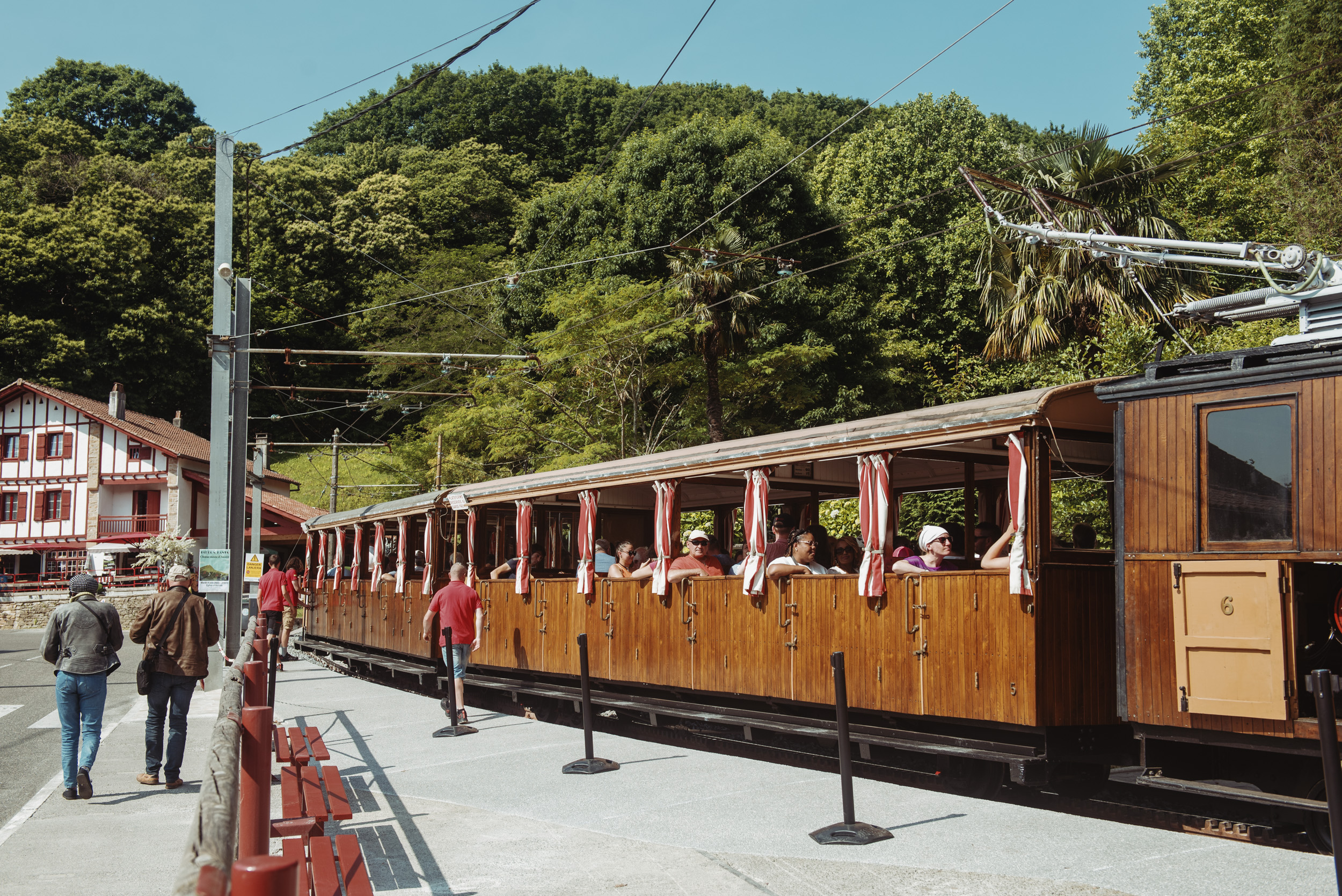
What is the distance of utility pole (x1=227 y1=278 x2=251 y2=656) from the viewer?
16531 mm

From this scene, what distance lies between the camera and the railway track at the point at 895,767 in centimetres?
806

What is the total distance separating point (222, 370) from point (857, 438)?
33.3 ft

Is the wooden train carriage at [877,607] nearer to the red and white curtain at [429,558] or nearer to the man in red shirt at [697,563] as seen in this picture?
the man in red shirt at [697,563]

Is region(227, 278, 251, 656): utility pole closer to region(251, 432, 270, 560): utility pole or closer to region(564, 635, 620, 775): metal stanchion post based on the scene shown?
region(564, 635, 620, 775): metal stanchion post

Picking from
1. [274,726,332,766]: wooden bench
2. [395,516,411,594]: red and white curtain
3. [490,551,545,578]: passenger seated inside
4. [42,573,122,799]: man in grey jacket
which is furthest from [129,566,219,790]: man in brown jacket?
[395,516,411,594]: red and white curtain

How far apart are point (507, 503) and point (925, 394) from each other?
2399 cm

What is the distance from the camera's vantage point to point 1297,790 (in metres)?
7.58

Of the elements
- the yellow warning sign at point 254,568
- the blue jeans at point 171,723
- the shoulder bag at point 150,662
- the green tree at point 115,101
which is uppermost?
the green tree at point 115,101

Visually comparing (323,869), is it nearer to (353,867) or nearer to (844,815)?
(353,867)

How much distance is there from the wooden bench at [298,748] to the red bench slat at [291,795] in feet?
1.38

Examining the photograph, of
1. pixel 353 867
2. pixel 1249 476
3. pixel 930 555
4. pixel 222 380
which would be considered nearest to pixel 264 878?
pixel 353 867

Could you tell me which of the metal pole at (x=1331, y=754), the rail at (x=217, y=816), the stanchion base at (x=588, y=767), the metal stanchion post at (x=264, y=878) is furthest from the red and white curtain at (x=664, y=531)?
the metal stanchion post at (x=264, y=878)

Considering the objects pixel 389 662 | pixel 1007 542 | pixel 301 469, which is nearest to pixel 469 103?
pixel 301 469

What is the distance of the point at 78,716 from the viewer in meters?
9.92
